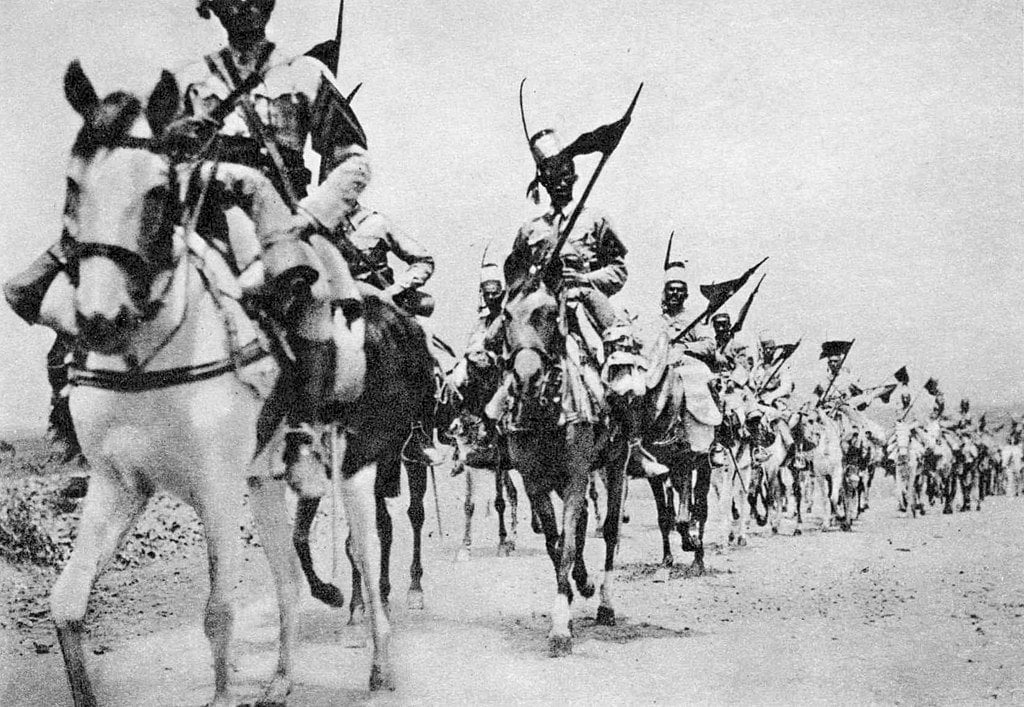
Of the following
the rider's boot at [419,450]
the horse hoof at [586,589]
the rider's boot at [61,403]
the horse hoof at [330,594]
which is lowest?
the horse hoof at [586,589]

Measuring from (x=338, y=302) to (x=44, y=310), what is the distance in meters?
1.60

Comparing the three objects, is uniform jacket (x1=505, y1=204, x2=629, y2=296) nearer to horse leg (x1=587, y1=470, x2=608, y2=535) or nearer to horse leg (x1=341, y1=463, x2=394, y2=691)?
horse leg (x1=587, y1=470, x2=608, y2=535)

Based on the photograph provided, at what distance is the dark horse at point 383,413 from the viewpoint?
625 centimetres

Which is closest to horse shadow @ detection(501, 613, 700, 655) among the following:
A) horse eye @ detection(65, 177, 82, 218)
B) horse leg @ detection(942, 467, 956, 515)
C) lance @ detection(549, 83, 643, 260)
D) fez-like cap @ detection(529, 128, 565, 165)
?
lance @ detection(549, 83, 643, 260)

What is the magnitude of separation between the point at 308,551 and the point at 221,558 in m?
1.86

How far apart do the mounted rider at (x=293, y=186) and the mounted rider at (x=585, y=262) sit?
5.46 ft

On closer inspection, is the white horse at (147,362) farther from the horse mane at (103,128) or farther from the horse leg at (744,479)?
the horse leg at (744,479)

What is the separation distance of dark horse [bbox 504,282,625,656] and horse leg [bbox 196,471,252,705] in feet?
7.56

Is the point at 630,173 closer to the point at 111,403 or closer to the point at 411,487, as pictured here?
the point at 411,487

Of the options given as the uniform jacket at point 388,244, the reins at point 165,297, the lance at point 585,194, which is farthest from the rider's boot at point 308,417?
the lance at point 585,194

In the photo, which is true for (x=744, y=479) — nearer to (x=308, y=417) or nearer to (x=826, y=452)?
(x=826, y=452)

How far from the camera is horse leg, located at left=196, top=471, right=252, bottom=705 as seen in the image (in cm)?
483

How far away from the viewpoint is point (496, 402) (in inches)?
285

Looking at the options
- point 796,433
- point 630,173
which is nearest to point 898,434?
point 796,433
